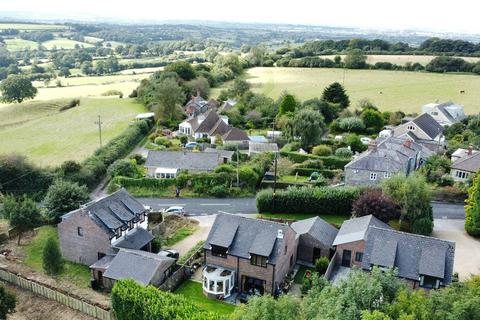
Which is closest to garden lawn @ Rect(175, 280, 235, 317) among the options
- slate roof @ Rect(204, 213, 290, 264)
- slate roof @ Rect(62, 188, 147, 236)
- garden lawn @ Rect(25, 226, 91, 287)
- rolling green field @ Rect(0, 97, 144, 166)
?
slate roof @ Rect(204, 213, 290, 264)

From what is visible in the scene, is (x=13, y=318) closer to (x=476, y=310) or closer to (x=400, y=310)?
(x=400, y=310)

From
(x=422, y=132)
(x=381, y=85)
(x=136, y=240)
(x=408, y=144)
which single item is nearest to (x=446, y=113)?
(x=422, y=132)

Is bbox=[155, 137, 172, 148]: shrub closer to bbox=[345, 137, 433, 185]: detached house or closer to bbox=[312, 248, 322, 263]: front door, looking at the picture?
bbox=[345, 137, 433, 185]: detached house

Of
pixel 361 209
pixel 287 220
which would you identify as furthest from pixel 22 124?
pixel 361 209

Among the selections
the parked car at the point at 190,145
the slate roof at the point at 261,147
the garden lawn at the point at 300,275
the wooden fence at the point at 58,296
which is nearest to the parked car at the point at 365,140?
the slate roof at the point at 261,147

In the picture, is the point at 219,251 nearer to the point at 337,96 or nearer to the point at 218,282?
the point at 218,282

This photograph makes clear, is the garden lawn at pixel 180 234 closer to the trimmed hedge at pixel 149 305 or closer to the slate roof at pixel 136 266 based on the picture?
the slate roof at pixel 136 266
